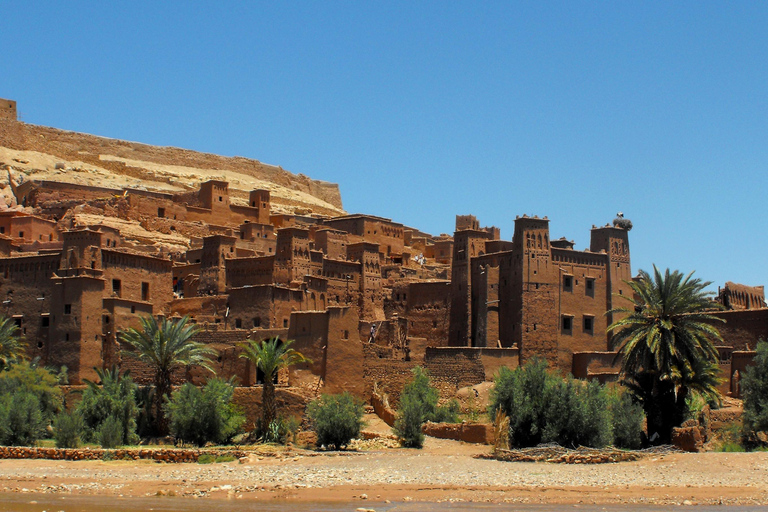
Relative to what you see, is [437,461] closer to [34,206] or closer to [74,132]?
[34,206]

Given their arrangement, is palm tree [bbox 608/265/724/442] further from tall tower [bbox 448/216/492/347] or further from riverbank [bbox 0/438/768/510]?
tall tower [bbox 448/216/492/347]

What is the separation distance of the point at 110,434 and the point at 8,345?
9.21 meters

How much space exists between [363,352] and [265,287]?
5.52m

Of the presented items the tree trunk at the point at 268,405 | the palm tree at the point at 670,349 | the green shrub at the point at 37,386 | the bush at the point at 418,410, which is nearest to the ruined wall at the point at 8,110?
the green shrub at the point at 37,386

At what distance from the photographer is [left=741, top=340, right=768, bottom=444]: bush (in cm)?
3656

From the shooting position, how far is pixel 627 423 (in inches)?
1458

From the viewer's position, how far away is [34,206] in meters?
63.7

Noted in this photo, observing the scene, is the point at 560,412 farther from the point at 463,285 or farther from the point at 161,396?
the point at 463,285

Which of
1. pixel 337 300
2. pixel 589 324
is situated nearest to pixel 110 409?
pixel 337 300

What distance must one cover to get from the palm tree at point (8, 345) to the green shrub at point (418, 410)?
15.7 m

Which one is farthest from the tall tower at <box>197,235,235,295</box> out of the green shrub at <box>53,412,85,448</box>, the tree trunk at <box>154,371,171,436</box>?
the green shrub at <box>53,412,85,448</box>

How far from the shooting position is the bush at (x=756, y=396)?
36.6 metres

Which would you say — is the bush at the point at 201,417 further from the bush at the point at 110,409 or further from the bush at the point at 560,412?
the bush at the point at 560,412

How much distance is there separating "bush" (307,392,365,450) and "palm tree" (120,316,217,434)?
537cm
